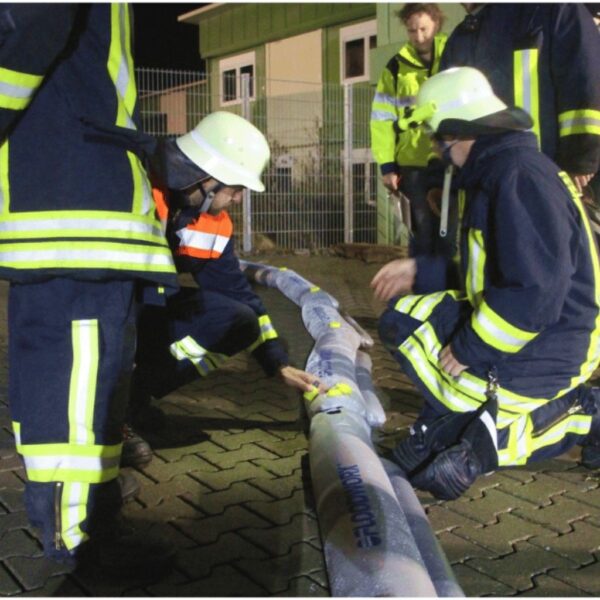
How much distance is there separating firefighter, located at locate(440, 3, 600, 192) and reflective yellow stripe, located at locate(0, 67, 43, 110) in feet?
7.79

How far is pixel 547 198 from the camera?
2.83 m

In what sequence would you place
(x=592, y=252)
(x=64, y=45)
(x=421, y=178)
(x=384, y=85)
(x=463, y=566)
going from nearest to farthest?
1. (x=64, y=45)
2. (x=463, y=566)
3. (x=592, y=252)
4. (x=421, y=178)
5. (x=384, y=85)

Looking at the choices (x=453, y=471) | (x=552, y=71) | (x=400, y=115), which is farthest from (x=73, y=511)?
(x=400, y=115)

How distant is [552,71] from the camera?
382 cm

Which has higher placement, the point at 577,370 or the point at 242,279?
the point at 242,279

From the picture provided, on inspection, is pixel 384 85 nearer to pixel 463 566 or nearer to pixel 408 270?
pixel 408 270

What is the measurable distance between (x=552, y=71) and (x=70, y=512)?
283cm

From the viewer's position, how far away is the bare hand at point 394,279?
3.44m

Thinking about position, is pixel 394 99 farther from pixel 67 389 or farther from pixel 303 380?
pixel 67 389

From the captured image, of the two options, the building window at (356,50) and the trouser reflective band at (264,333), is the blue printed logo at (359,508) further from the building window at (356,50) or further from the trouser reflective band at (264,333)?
the building window at (356,50)

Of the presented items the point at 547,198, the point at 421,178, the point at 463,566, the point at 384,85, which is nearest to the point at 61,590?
the point at 463,566

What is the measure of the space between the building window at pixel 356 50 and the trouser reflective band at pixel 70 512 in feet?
43.8

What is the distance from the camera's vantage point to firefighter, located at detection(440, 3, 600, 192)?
3703 millimetres

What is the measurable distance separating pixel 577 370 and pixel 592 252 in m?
0.44
